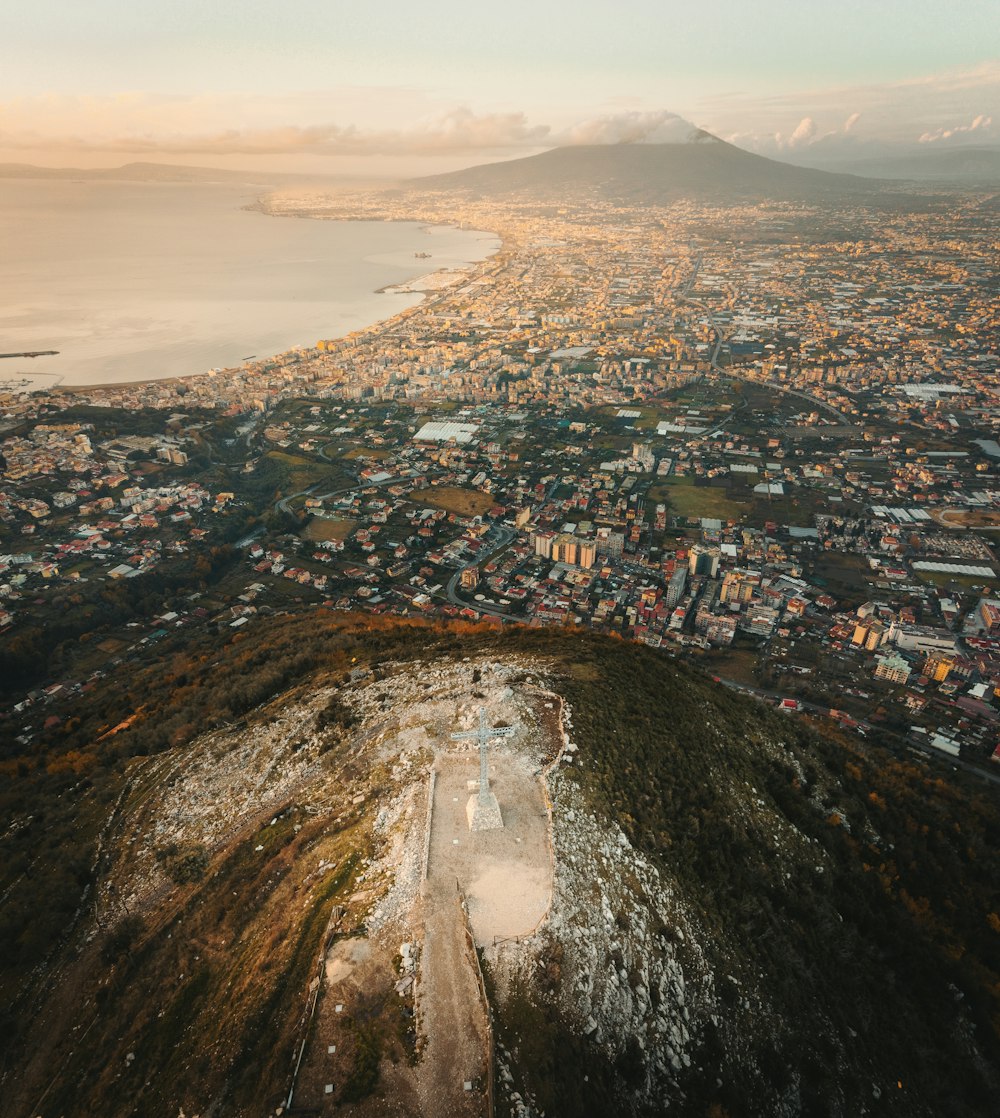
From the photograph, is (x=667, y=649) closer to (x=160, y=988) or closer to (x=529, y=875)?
(x=529, y=875)

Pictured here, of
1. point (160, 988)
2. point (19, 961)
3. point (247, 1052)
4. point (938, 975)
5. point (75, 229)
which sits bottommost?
point (75, 229)

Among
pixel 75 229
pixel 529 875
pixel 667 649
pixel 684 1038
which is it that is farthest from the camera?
pixel 75 229

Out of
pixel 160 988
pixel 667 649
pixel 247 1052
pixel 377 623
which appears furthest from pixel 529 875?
pixel 667 649

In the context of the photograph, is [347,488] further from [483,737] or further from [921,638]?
[483,737]

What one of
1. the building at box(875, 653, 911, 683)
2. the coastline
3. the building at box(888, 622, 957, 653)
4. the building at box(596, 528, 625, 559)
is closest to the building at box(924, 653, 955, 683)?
the building at box(875, 653, 911, 683)

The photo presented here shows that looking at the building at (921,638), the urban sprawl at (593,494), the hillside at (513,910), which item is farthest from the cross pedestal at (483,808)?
the building at (921,638)

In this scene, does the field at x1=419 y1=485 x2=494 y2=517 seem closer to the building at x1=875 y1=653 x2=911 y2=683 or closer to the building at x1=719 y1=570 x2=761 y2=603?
the building at x1=719 y1=570 x2=761 y2=603
